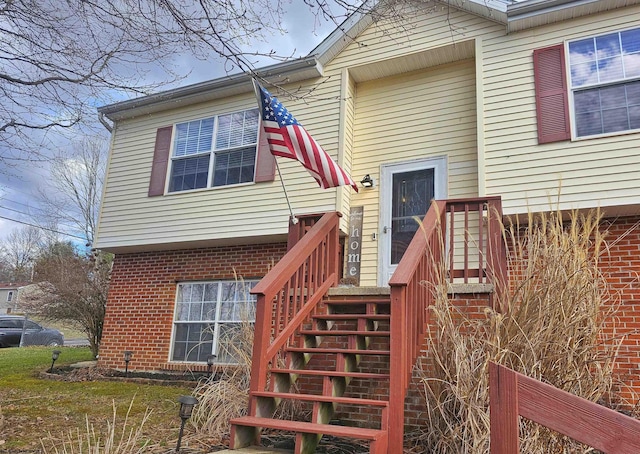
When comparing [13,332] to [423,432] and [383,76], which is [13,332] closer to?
[383,76]

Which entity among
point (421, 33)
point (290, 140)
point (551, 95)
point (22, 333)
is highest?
point (421, 33)

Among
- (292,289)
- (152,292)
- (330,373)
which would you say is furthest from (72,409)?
(152,292)

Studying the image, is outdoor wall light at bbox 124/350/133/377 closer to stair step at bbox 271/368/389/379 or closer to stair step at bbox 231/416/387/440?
stair step at bbox 271/368/389/379

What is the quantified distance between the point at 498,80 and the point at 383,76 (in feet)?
6.24

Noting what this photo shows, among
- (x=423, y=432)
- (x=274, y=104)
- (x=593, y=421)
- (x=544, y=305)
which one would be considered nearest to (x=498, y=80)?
(x=274, y=104)

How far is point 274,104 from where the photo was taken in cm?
484

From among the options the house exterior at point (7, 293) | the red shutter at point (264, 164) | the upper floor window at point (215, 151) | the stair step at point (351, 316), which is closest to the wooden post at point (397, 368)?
the stair step at point (351, 316)

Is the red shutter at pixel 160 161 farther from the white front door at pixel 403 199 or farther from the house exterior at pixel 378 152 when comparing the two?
the white front door at pixel 403 199

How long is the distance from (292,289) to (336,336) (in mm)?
623

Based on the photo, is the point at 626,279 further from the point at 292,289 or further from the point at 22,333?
the point at 22,333

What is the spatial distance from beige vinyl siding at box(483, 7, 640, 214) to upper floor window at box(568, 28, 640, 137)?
0.15 meters

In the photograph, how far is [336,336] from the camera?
448 cm

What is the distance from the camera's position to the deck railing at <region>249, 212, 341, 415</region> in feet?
12.2

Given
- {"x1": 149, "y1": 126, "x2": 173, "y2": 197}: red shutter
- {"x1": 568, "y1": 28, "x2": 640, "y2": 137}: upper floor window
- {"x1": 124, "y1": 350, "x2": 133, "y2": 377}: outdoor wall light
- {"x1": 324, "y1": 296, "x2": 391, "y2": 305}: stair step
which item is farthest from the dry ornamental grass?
{"x1": 149, "y1": 126, "x2": 173, "y2": 197}: red shutter
